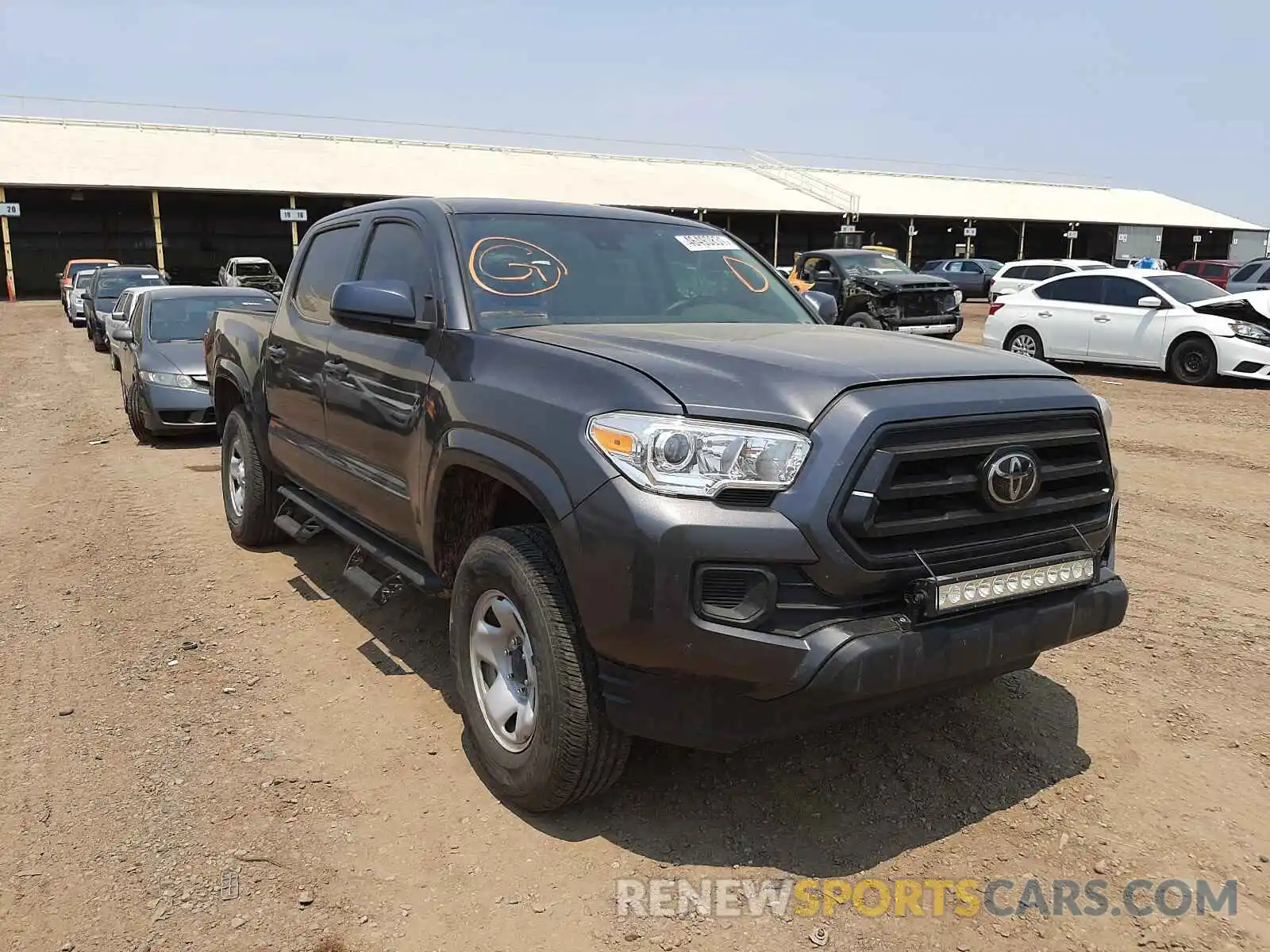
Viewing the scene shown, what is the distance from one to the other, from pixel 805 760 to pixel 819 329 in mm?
1684

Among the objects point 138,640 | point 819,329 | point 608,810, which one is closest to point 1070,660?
point 819,329

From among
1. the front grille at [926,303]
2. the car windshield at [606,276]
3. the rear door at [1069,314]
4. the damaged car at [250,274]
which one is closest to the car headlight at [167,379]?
the car windshield at [606,276]

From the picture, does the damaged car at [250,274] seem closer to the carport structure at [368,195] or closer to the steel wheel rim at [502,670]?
the carport structure at [368,195]

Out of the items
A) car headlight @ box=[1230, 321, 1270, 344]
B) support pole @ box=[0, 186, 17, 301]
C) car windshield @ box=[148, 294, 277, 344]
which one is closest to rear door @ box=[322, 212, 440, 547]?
car windshield @ box=[148, 294, 277, 344]

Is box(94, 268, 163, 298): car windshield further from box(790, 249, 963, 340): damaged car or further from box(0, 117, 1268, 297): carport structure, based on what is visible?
box(790, 249, 963, 340): damaged car

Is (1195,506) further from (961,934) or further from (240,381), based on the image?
(240,381)

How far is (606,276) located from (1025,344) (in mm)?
13092

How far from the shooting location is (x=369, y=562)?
529cm

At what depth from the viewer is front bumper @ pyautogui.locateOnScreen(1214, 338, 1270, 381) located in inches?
513

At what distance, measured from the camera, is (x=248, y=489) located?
609 cm

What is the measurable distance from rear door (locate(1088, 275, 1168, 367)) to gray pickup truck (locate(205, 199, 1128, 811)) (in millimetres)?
12037

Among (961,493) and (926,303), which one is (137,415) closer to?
(961,493)

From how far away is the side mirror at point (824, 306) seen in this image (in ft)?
15.1

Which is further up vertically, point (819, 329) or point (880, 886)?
point (819, 329)
